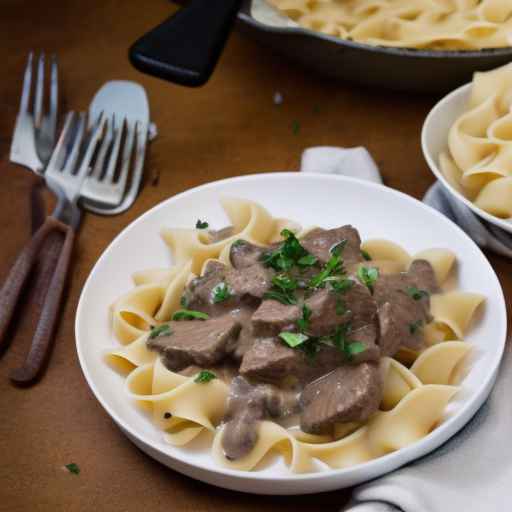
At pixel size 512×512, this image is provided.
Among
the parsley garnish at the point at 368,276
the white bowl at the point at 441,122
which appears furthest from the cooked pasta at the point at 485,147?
the parsley garnish at the point at 368,276

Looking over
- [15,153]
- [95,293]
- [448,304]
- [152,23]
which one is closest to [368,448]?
[448,304]

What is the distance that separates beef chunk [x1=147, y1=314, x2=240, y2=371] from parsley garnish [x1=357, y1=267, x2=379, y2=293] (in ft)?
1.52

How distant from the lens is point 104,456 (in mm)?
2686

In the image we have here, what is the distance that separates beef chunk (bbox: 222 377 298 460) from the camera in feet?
8.13

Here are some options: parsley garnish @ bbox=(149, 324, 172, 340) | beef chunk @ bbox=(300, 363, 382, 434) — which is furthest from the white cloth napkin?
parsley garnish @ bbox=(149, 324, 172, 340)

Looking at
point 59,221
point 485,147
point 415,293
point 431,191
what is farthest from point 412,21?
point 59,221

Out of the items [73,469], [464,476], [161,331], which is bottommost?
[73,469]

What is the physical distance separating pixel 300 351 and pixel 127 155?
1629 mm

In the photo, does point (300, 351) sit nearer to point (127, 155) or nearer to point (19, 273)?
point (19, 273)

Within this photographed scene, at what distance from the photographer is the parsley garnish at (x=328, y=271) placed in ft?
8.82

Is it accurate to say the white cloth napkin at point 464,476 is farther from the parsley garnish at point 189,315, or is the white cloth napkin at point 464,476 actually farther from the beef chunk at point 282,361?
the parsley garnish at point 189,315

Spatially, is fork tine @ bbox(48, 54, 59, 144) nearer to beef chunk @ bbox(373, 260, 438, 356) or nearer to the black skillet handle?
the black skillet handle

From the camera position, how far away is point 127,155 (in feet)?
12.3

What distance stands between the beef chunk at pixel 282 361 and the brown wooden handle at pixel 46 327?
87 centimetres
